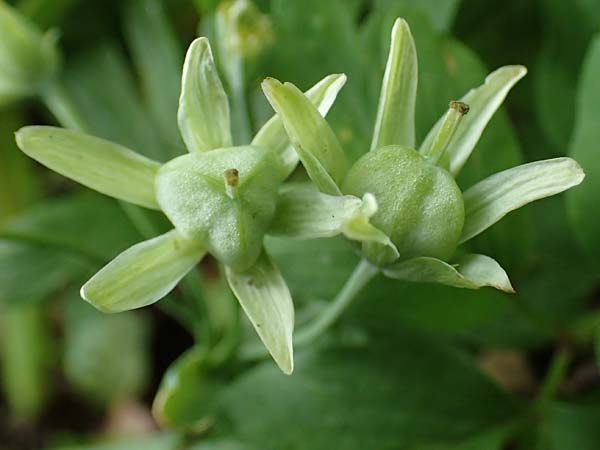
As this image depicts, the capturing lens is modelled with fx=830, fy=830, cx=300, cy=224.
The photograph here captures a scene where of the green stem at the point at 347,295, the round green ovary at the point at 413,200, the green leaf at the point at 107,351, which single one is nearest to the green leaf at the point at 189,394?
the green stem at the point at 347,295

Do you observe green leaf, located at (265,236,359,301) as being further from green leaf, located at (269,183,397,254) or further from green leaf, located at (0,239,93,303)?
green leaf, located at (0,239,93,303)

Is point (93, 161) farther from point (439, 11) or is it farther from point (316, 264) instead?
point (439, 11)

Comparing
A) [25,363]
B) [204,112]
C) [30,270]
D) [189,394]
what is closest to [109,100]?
[30,270]

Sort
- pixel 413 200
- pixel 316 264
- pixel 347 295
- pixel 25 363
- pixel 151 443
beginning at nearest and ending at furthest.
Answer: pixel 413 200 < pixel 347 295 < pixel 316 264 < pixel 151 443 < pixel 25 363

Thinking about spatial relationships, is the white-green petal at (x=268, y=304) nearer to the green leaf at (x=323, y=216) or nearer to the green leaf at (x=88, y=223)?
the green leaf at (x=323, y=216)

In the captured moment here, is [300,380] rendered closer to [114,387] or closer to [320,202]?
[320,202]

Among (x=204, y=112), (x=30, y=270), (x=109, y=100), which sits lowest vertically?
(x=30, y=270)

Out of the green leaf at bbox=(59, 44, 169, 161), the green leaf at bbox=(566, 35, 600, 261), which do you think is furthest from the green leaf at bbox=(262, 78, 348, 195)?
the green leaf at bbox=(59, 44, 169, 161)
